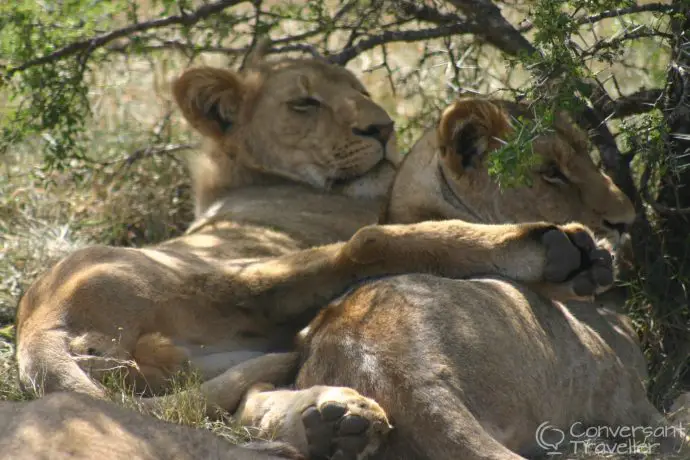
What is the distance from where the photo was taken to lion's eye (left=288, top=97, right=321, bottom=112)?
21.8ft

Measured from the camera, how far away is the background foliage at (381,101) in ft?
16.3

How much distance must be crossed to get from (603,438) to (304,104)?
120 inches

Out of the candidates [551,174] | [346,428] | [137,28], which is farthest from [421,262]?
[137,28]

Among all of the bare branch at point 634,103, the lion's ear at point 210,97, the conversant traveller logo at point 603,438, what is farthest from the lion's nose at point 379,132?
the conversant traveller logo at point 603,438

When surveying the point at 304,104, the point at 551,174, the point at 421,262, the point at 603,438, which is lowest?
the point at 603,438

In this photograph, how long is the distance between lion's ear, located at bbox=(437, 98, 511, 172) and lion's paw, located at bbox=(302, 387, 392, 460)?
1.89 m

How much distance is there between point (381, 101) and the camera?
9180 millimetres

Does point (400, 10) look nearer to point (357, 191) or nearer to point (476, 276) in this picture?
point (357, 191)

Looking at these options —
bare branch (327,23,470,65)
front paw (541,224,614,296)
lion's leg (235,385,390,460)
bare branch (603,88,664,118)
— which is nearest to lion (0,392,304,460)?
lion's leg (235,385,390,460)

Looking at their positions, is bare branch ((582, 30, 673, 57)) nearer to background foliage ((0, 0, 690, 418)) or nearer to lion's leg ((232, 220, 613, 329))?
background foliage ((0, 0, 690, 418))

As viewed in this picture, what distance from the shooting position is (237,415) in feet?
14.5

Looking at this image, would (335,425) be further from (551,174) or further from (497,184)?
(551,174)

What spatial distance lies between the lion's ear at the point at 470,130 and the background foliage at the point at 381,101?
0.23m

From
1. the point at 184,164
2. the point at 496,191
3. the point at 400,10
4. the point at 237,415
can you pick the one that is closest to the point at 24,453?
the point at 237,415
